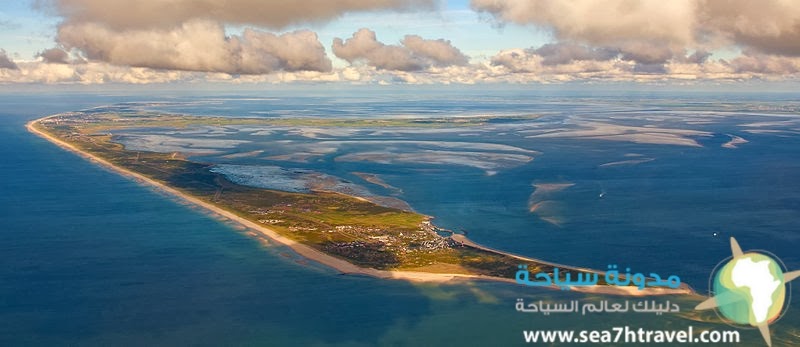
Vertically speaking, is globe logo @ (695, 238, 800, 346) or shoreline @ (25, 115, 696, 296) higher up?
globe logo @ (695, 238, 800, 346)

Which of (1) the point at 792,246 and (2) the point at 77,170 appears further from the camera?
(2) the point at 77,170

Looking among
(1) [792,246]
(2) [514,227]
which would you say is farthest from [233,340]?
(1) [792,246]

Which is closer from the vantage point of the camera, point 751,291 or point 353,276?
point 751,291

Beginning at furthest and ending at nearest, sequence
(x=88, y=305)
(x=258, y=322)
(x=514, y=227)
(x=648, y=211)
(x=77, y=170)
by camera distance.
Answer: (x=77, y=170) < (x=648, y=211) < (x=514, y=227) < (x=88, y=305) < (x=258, y=322)

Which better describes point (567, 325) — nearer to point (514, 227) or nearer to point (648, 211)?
point (514, 227)

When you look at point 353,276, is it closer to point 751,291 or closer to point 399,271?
point 399,271

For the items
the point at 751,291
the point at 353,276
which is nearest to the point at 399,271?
the point at 353,276

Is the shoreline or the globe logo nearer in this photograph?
the globe logo

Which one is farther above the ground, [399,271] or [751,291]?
[751,291]
